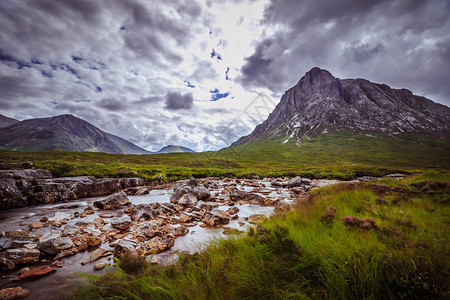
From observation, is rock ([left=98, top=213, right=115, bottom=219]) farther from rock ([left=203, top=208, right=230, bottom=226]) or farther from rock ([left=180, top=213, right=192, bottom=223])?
rock ([left=203, top=208, right=230, bottom=226])

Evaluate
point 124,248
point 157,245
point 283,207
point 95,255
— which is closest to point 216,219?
point 157,245

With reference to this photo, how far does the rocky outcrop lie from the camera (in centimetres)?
1188

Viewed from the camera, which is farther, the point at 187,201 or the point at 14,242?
the point at 187,201

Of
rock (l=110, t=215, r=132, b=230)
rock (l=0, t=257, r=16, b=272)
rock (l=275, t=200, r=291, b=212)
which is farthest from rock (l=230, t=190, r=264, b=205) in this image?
rock (l=0, t=257, r=16, b=272)

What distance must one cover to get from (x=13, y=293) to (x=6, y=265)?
5.47 ft

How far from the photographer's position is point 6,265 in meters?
5.03

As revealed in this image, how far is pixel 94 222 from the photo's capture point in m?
8.94

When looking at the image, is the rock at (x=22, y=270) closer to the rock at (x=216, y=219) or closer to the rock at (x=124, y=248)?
the rock at (x=124, y=248)

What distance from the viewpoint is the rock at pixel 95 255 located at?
18.3 feet

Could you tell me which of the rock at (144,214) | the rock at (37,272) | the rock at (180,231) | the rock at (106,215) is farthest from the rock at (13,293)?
the rock at (106,215)

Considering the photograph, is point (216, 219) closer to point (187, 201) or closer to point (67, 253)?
point (187, 201)

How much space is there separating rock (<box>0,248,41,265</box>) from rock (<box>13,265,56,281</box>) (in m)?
0.76

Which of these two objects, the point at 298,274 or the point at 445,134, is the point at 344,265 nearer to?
the point at 298,274

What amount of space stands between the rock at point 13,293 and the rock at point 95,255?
134 centimetres
